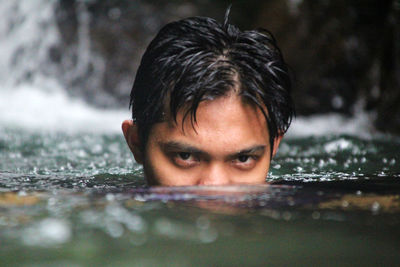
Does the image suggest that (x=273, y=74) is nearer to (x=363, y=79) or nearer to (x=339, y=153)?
(x=339, y=153)

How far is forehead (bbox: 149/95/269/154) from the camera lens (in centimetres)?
238

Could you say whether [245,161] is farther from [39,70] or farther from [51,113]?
[39,70]

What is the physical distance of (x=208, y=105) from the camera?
242 centimetres

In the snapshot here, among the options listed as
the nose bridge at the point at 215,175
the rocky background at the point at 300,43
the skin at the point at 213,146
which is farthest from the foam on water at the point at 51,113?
the nose bridge at the point at 215,175

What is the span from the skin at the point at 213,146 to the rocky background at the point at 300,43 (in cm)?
406

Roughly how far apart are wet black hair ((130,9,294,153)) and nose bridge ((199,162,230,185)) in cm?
23

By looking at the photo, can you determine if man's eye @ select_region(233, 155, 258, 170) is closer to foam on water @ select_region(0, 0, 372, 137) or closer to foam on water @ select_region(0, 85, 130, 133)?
foam on water @ select_region(0, 85, 130, 133)

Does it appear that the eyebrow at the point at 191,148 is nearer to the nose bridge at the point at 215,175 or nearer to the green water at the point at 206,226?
the nose bridge at the point at 215,175

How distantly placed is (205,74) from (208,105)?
0.16m

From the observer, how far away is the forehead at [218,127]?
238 cm

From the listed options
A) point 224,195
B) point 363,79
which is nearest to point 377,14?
point 363,79

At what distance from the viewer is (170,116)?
2492mm

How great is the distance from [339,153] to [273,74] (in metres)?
2.23

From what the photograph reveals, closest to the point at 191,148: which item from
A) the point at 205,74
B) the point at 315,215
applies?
the point at 205,74
